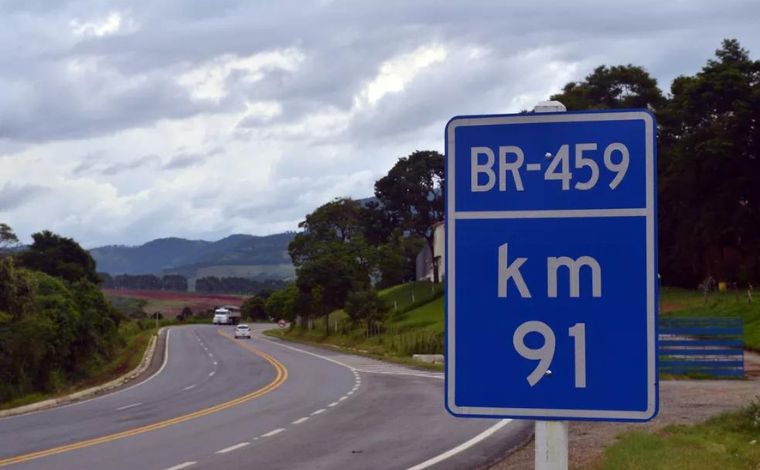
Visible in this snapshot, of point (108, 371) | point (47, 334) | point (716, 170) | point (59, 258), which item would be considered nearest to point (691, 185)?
point (716, 170)

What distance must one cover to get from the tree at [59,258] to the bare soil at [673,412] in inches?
1841

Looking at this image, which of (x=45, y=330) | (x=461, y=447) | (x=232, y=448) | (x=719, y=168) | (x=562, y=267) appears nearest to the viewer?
(x=562, y=267)

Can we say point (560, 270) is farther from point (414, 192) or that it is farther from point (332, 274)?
→ point (414, 192)

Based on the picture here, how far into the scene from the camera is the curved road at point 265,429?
612 inches

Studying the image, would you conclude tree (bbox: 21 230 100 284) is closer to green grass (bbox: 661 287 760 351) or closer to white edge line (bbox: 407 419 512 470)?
green grass (bbox: 661 287 760 351)

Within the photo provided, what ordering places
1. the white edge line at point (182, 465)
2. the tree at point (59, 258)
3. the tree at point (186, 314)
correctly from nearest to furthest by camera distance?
the white edge line at point (182, 465) → the tree at point (59, 258) → the tree at point (186, 314)

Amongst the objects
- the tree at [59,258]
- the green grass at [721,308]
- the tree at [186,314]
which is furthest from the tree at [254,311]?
the green grass at [721,308]

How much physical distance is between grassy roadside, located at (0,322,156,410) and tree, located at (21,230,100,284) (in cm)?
558

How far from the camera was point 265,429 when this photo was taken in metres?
19.8

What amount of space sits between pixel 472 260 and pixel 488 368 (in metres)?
0.30

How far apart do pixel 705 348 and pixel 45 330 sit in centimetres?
2265

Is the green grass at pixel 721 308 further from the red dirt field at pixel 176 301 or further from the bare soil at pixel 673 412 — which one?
the red dirt field at pixel 176 301

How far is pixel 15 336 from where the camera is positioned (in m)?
35.5

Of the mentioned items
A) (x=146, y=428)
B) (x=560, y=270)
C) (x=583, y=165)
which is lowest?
(x=146, y=428)
